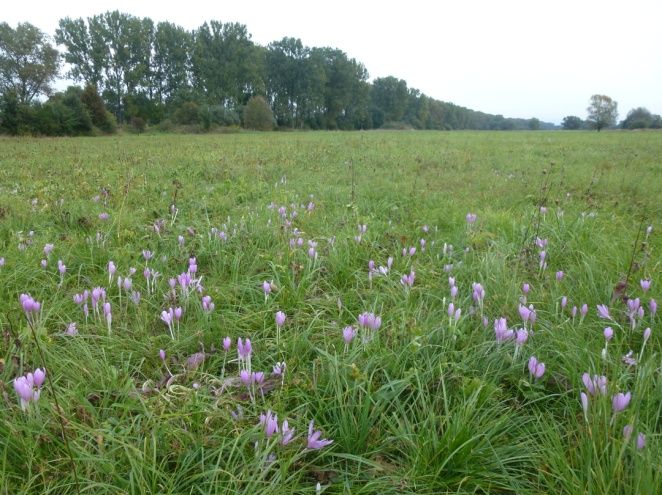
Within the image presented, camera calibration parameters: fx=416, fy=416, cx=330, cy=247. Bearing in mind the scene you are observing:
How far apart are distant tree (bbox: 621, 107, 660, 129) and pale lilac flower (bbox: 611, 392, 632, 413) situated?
3816 inches

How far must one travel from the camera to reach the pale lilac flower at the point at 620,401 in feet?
4.59

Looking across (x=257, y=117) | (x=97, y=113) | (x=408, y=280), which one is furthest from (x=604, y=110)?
(x=408, y=280)

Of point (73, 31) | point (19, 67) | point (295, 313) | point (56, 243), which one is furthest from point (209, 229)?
point (73, 31)

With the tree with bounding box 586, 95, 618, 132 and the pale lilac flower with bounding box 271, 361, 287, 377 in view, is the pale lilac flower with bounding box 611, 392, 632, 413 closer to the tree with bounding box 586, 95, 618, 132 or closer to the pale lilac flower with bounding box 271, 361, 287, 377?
the pale lilac flower with bounding box 271, 361, 287, 377

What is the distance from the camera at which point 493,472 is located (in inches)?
59.5

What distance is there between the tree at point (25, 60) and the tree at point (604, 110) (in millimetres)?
101049

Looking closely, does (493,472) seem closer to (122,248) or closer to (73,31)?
Answer: (122,248)

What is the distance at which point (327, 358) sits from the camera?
80.1 inches

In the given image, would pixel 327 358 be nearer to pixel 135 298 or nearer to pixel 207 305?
pixel 207 305

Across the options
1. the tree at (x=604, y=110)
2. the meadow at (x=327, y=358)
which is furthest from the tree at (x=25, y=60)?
the tree at (x=604, y=110)

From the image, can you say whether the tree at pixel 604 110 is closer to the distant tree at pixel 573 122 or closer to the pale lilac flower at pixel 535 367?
the distant tree at pixel 573 122

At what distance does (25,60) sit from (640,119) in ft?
332

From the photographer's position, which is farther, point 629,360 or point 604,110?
point 604,110

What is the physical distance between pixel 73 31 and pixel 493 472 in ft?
238
